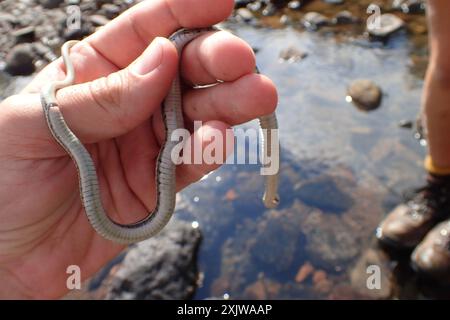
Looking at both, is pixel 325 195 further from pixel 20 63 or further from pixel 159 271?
pixel 20 63

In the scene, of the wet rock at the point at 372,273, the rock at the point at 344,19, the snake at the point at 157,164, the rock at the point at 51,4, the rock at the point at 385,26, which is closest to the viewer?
the snake at the point at 157,164

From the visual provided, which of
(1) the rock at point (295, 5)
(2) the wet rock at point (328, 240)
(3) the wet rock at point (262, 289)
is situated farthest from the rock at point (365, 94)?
(1) the rock at point (295, 5)

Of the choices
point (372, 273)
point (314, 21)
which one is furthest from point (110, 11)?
point (372, 273)

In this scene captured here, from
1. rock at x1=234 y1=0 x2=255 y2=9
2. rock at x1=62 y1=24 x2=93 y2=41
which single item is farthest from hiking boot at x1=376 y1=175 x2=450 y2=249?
rock at x1=62 y1=24 x2=93 y2=41

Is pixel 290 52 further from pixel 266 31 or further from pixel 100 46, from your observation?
pixel 100 46

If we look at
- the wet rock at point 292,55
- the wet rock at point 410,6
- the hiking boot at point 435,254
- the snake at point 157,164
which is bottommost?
the wet rock at point 292,55

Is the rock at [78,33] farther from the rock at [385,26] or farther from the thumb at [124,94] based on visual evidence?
the thumb at [124,94]

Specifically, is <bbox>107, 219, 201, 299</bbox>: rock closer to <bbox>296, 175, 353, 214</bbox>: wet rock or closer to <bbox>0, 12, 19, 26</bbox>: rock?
<bbox>296, 175, 353, 214</bbox>: wet rock
